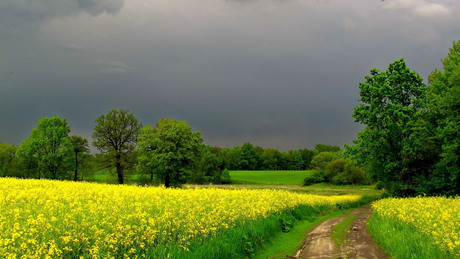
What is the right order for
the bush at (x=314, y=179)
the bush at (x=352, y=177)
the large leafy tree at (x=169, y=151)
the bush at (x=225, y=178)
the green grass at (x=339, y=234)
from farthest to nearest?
the bush at (x=225, y=178), the bush at (x=314, y=179), the bush at (x=352, y=177), the large leafy tree at (x=169, y=151), the green grass at (x=339, y=234)

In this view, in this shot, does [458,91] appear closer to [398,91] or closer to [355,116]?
[398,91]

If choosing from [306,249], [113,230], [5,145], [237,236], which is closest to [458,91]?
[306,249]

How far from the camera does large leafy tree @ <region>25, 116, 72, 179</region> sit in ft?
181

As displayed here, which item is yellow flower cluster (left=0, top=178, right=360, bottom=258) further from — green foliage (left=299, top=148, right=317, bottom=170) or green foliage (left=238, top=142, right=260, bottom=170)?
green foliage (left=299, top=148, right=317, bottom=170)

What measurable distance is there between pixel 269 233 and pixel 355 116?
1063 inches

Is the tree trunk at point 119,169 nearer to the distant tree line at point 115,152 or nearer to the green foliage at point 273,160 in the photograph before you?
the distant tree line at point 115,152

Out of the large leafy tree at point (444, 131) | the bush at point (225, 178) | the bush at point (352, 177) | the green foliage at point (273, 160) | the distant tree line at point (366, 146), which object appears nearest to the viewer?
the large leafy tree at point (444, 131)

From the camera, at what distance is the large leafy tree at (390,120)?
33.8 m

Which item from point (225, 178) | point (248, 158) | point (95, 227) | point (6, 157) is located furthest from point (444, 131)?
point (248, 158)

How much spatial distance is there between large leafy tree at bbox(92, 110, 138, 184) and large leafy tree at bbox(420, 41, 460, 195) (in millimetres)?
45279

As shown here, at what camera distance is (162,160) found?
4788cm

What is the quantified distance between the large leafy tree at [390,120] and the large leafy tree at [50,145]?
163 ft

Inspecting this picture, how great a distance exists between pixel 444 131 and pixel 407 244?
887 inches

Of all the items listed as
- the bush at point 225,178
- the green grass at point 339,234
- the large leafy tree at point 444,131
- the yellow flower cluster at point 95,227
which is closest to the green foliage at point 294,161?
the bush at point 225,178
